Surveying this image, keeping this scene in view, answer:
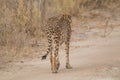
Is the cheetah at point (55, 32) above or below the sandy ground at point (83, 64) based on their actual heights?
above

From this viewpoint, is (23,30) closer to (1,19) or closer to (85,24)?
(1,19)

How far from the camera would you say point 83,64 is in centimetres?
985

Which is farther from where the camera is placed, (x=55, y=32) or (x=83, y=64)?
(x=83, y=64)

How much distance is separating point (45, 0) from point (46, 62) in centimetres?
556

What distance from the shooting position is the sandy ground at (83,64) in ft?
28.0

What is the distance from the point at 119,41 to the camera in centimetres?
1223

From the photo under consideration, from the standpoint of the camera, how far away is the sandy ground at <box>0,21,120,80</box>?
8.53m

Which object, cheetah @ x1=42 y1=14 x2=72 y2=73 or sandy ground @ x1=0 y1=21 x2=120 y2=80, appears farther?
cheetah @ x1=42 y1=14 x2=72 y2=73

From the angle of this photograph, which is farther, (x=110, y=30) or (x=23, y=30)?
(x=110, y=30)

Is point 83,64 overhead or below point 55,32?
below

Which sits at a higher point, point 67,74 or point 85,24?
point 85,24

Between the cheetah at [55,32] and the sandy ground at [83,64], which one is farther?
the cheetah at [55,32]

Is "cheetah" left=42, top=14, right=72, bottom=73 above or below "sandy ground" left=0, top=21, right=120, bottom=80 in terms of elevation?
above

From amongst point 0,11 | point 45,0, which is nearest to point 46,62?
point 0,11
